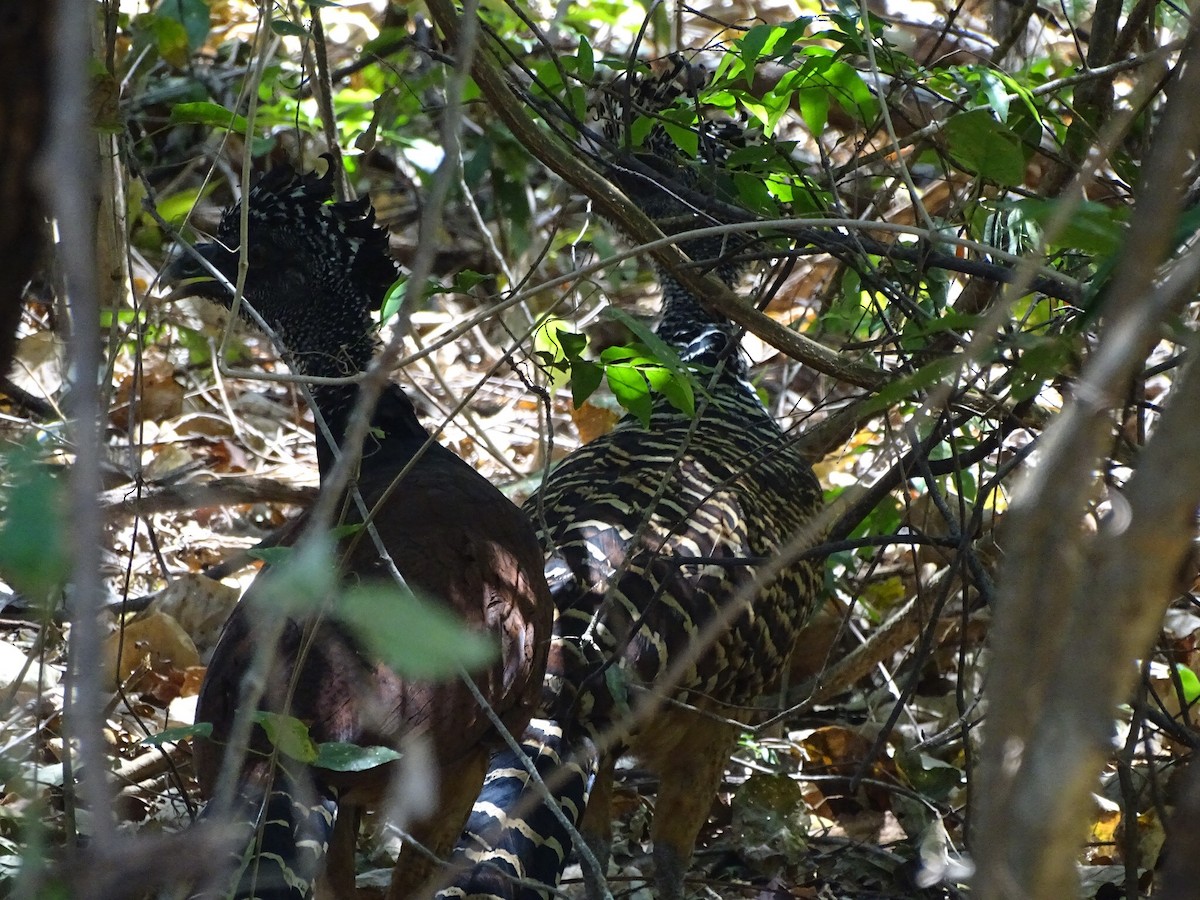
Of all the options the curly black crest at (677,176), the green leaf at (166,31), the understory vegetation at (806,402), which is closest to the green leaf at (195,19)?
the understory vegetation at (806,402)

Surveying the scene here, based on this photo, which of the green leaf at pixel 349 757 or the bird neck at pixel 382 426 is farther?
the bird neck at pixel 382 426

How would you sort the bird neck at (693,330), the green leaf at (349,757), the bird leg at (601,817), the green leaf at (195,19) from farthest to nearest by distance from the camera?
the bird neck at (693,330)
the bird leg at (601,817)
the green leaf at (195,19)
the green leaf at (349,757)

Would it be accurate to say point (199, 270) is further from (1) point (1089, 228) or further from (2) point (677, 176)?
(1) point (1089, 228)

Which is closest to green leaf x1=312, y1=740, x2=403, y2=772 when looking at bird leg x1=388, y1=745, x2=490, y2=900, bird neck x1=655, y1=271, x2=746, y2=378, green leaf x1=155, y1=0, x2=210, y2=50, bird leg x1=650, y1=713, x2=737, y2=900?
bird leg x1=388, y1=745, x2=490, y2=900

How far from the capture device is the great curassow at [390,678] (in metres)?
2.25

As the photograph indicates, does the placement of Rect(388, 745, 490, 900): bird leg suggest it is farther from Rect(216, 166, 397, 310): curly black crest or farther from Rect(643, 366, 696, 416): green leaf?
Rect(216, 166, 397, 310): curly black crest

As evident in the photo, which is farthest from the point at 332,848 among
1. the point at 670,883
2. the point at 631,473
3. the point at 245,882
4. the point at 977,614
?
the point at 977,614

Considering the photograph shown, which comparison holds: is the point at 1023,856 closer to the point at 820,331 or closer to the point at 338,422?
the point at 338,422

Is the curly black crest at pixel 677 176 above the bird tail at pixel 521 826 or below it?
above

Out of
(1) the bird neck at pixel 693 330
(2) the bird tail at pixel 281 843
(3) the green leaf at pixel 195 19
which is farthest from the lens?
(1) the bird neck at pixel 693 330

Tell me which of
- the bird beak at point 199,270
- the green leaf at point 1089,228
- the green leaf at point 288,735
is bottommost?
the green leaf at point 288,735

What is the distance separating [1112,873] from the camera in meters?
3.22

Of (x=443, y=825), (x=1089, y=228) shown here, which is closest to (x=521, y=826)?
(x=443, y=825)

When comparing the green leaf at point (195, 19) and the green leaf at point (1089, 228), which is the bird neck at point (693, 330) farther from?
the green leaf at point (1089, 228)
